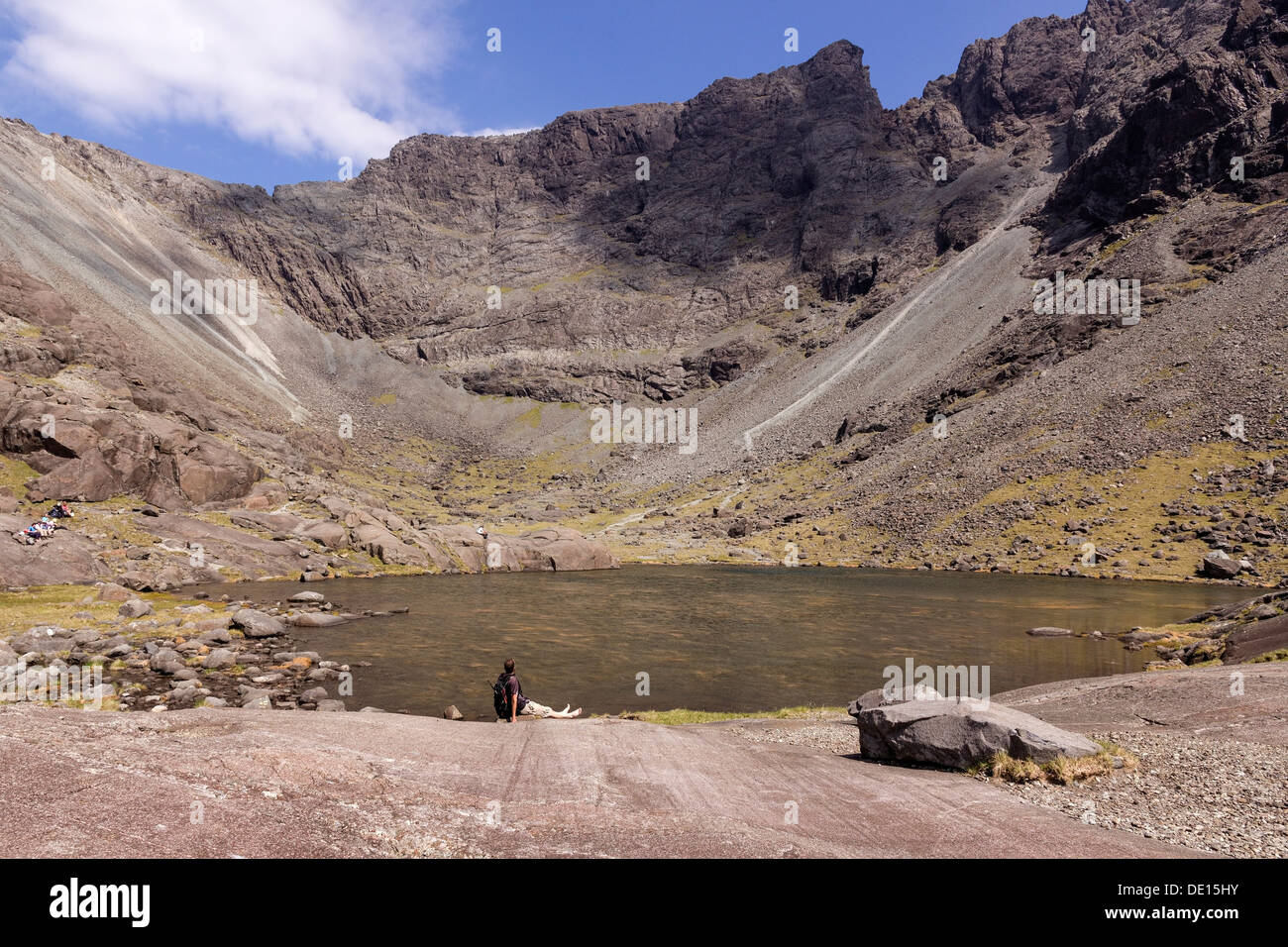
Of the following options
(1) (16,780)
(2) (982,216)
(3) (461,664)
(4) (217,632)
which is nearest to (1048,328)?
(2) (982,216)

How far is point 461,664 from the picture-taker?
31.3 meters

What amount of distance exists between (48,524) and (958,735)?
5903cm

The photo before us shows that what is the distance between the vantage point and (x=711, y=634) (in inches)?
1599

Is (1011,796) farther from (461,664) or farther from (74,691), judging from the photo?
(74,691)

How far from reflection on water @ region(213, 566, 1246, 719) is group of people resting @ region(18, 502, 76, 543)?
1207 centimetres

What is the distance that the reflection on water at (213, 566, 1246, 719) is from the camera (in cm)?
2773

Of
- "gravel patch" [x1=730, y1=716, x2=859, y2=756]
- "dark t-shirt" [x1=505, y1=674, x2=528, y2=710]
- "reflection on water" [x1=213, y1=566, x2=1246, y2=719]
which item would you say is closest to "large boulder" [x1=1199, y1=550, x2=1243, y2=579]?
"reflection on water" [x1=213, y1=566, x2=1246, y2=719]

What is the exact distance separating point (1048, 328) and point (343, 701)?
126m

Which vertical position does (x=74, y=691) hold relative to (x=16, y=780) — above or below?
below

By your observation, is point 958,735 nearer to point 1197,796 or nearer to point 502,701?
point 1197,796

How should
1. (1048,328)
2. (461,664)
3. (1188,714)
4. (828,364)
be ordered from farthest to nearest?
1. (828,364)
2. (1048,328)
3. (461,664)
4. (1188,714)

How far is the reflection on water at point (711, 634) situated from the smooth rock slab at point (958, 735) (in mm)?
11110

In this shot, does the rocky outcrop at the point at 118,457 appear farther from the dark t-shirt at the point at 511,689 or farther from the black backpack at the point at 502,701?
the dark t-shirt at the point at 511,689

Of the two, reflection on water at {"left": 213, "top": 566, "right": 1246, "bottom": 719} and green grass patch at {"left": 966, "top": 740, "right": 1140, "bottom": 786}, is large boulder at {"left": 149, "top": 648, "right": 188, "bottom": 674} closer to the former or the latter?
reflection on water at {"left": 213, "top": 566, "right": 1246, "bottom": 719}
